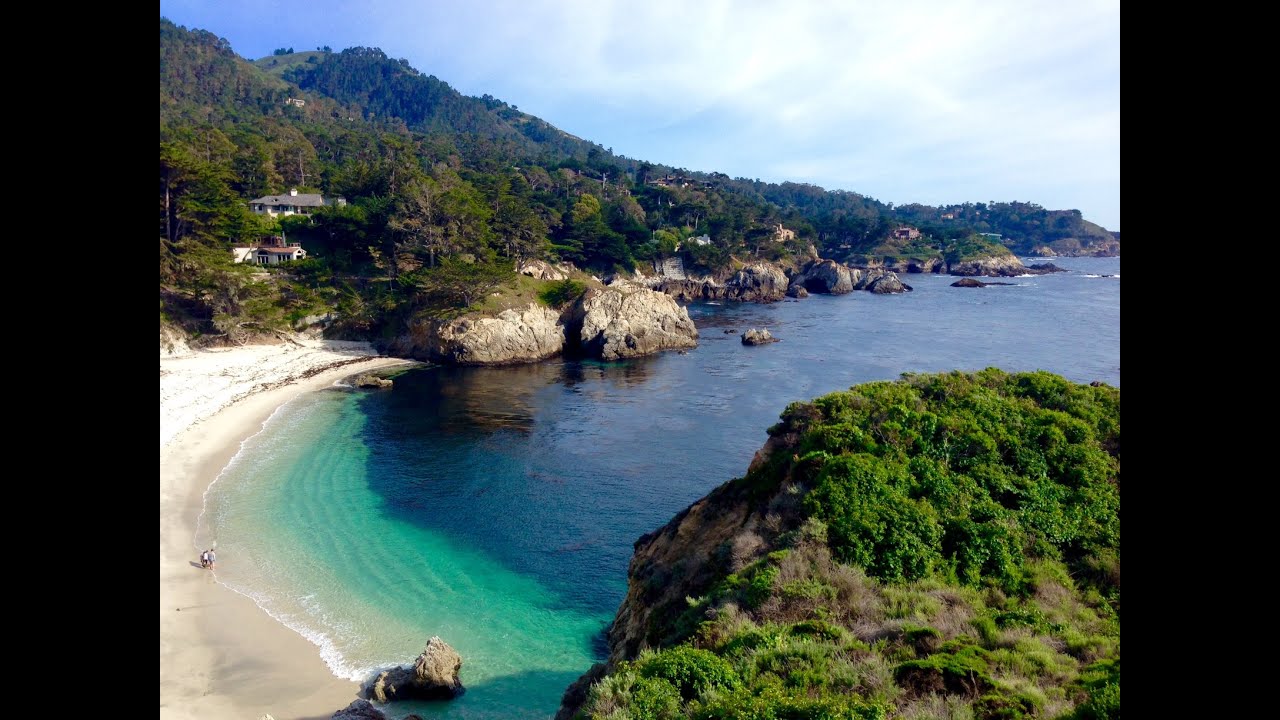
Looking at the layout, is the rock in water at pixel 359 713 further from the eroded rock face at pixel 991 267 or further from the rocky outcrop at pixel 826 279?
the eroded rock face at pixel 991 267

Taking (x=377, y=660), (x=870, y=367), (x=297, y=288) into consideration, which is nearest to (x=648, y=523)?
(x=377, y=660)

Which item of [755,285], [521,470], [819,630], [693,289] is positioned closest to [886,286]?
[755,285]

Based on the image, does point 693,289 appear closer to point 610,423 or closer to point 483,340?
point 483,340

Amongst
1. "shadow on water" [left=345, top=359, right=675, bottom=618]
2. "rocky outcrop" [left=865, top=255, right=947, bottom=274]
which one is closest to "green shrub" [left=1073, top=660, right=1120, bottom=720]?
"shadow on water" [left=345, top=359, right=675, bottom=618]

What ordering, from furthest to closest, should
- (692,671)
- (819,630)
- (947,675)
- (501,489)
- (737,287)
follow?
(737,287) → (501,489) → (819,630) → (692,671) → (947,675)
